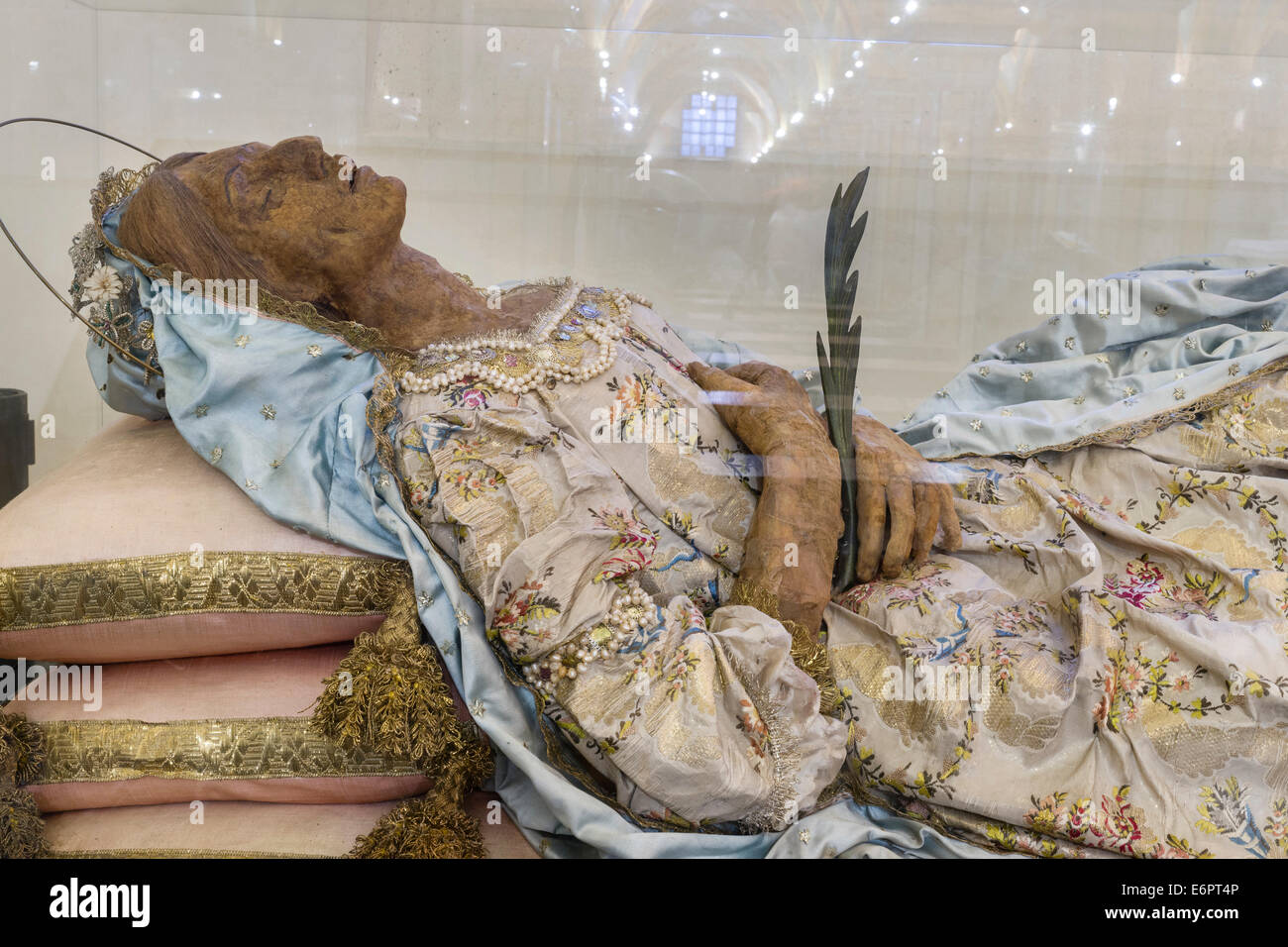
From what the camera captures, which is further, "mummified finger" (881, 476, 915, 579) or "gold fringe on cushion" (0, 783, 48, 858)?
"mummified finger" (881, 476, 915, 579)

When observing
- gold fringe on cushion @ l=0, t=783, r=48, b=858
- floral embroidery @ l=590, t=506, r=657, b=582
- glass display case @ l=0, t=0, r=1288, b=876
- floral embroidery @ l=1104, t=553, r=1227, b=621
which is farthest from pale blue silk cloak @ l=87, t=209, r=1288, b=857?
gold fringe on cushion @ l=0, t=783, r=48, b=858

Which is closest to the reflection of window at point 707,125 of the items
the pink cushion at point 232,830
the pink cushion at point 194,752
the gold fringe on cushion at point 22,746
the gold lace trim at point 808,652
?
the gold lace trim at point 808,652

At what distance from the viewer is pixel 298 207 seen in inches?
54.9

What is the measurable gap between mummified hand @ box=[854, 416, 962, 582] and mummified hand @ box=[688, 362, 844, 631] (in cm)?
5

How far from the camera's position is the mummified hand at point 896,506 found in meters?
1.40

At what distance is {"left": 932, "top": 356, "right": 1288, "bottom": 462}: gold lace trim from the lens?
5.35ft

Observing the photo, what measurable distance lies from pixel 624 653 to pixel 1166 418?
46.2 inches

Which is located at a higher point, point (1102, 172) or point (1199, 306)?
point (1102, 172)

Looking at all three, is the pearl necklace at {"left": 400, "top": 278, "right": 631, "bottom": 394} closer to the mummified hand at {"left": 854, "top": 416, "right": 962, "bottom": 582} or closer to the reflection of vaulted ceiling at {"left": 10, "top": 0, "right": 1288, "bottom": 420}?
the reflection of vaulted ceiling at {"left": 10, "top": 0, "right": 1288, "bottom": 420}

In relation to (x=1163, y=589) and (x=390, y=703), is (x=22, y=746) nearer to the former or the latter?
(x=390, y=703)
